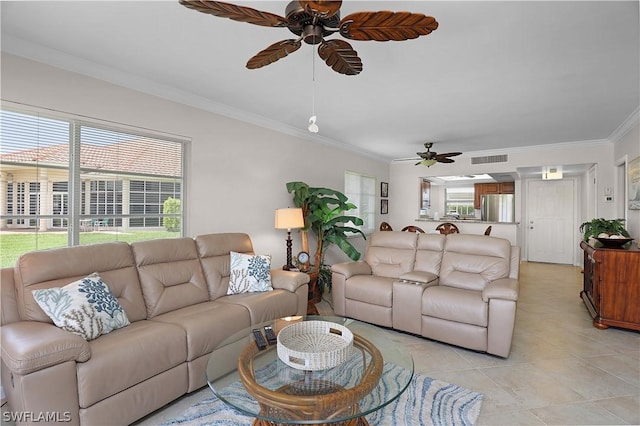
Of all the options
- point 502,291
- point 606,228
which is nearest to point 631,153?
point 606,228

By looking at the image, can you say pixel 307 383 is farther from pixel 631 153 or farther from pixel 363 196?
pixel 363 196

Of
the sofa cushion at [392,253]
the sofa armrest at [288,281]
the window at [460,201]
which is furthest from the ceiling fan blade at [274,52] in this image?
the window at [460,201]

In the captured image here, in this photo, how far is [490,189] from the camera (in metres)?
9.00

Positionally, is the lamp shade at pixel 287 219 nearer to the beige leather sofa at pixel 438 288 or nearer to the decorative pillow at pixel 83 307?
the beige leather sofa at pixel 438 288

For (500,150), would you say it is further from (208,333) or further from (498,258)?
(208,333)

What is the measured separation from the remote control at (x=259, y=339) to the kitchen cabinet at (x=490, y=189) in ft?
27.3

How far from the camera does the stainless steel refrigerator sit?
848 centimetres

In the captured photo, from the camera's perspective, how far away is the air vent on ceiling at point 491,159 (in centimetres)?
645

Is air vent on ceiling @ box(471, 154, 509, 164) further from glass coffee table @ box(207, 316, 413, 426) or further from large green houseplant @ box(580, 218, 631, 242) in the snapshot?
glass coffee table @ box(207, 316, 413, 426)

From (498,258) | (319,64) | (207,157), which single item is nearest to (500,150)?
(498,258)

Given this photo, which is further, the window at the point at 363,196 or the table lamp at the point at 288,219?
the window at the point at 363,196

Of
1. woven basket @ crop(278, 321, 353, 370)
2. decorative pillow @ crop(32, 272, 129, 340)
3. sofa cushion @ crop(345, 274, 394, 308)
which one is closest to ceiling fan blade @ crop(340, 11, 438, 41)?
woven basket @ crop(278, 321, 353, 370)

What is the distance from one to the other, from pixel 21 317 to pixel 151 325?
29.7 inches

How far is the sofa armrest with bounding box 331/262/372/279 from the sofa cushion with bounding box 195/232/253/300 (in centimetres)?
118
